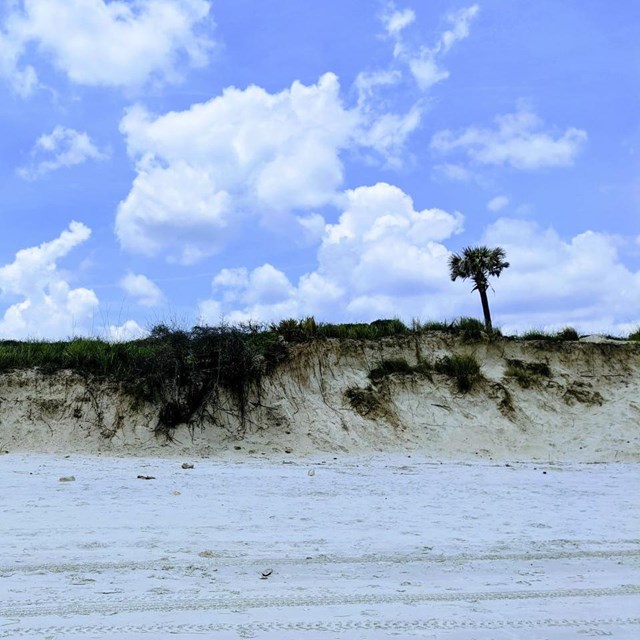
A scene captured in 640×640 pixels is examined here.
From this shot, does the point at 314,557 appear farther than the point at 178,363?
No

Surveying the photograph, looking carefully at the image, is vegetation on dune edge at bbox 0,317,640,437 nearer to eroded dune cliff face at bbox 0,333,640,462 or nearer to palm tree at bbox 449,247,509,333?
eroded dune cliff face at bbox 0,333,640,462

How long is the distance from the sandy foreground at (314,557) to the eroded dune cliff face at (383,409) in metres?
4.28

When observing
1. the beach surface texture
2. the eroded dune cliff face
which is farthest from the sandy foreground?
the eroded dune cliff face

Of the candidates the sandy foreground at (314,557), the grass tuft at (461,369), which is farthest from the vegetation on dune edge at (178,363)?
the sandy foreground at (314,557)

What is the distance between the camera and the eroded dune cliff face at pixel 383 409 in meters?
15.3

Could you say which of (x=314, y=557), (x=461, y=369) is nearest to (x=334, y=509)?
(x=314, y=557)

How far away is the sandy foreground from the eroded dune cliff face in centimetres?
428

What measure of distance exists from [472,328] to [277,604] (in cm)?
1484

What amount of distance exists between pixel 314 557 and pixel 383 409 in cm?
1042

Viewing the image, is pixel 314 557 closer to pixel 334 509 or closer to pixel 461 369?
pixel 334 509

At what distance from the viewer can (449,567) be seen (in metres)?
6.30

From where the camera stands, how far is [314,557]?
6.50 m

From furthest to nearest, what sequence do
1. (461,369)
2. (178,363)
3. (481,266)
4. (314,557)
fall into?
1. (481,266)
2. (461,369)
3. (178,363)
4. (314,557)

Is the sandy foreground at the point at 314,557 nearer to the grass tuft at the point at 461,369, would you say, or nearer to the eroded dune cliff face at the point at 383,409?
the eroded dune cliff face at the point at 383,409
